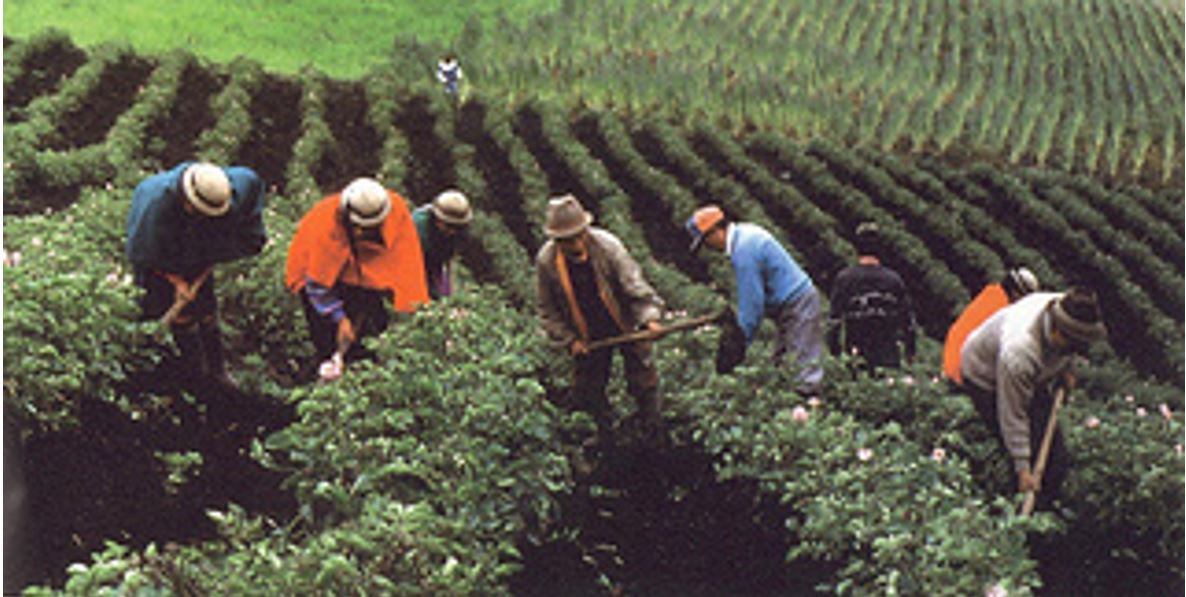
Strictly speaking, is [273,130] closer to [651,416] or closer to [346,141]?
[346,141]

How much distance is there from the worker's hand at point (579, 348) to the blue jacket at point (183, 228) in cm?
136

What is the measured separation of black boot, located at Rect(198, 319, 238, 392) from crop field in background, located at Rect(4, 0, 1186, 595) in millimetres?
82

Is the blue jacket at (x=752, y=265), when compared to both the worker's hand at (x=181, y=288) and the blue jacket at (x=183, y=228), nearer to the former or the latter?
the blue jacket at (x=183, y=228)

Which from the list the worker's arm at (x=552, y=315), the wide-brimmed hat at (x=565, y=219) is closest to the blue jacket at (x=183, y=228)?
the worker's arm at (x=552, y=315)

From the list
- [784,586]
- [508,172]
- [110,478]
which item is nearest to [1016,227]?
[508,172]

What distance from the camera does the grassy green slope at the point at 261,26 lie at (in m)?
12.4

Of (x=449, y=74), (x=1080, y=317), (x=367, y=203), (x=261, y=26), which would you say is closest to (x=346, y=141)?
(x=261, y=26)

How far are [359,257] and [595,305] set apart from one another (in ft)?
3.41

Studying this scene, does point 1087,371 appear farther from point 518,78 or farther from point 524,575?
point 518,78

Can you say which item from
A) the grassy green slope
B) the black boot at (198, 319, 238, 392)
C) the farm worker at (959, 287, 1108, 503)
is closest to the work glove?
the farm worker at (959, 287, 1108, 503)

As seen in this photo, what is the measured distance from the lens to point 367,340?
17.8ft

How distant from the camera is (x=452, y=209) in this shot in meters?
5.84

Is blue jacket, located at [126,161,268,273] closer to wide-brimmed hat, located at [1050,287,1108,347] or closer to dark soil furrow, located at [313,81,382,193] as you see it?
wide-brimmed hat, located at [1050,287,1108,347]

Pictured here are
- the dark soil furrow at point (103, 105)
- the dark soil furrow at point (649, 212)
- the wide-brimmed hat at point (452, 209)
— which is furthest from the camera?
the dark soil furrow at point (103, 105)
